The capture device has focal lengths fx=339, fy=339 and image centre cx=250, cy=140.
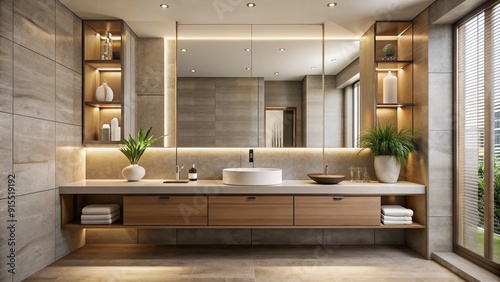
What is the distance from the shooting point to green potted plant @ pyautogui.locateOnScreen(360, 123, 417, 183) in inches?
138

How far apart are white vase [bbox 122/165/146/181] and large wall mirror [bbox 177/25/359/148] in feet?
1.73

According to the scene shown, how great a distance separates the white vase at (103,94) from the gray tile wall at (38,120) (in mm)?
196

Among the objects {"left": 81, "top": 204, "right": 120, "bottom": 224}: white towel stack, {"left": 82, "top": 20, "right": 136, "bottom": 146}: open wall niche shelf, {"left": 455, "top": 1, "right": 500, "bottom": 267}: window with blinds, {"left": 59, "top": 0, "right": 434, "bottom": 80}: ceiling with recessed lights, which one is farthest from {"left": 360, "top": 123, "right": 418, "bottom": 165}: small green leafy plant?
{"left": 81, "top": 204, "right": 120, "bottom": 224}: white towel stack

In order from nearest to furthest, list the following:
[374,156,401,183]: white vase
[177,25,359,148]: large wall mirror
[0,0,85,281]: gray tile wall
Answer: [0,0,85,281]: gray tile wall < [374,156,401,183]: white vase < [177,25,359,148]: large wall mirror

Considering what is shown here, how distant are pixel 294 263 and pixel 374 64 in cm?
230

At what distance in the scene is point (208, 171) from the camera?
3984 millimetres

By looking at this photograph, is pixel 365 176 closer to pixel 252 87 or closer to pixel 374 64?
pixel 374 64

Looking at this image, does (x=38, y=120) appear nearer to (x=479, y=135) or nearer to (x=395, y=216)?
(x=395, y=216)

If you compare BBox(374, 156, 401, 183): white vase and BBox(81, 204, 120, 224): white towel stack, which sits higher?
BBox(374, 156, 401, 183): white vase

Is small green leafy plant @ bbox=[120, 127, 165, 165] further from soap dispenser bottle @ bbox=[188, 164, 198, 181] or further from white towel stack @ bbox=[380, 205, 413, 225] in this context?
white towel stack @ bbox=[380, 205, 413, 225]

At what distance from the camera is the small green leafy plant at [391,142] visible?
3.49 meters

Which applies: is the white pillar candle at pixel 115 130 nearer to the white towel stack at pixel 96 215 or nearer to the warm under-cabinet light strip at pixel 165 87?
the warm under-cabinet light strip at pixel 165 87

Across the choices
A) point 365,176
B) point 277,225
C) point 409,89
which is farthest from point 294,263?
point 409,89

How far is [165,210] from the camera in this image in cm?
333
